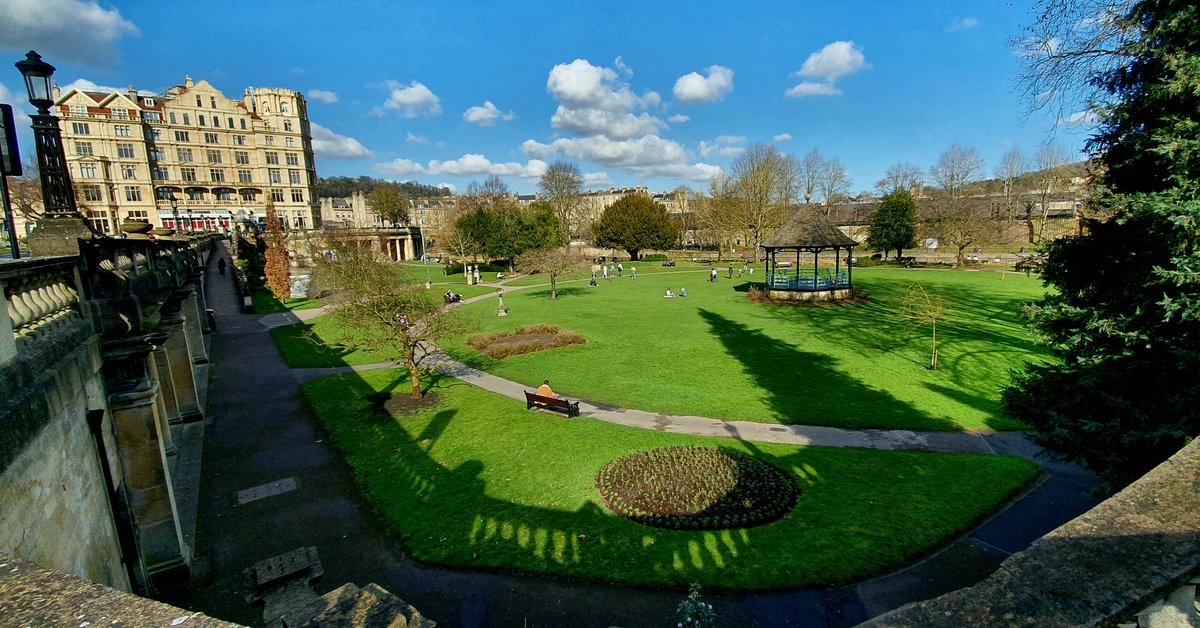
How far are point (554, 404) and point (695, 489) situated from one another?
5.46 m

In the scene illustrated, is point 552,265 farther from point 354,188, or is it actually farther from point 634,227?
point 354,188

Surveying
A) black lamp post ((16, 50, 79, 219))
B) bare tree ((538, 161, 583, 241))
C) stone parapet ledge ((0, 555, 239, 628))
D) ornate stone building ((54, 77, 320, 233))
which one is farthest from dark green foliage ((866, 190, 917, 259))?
ornate stone building ((54, 77, 320, 233))

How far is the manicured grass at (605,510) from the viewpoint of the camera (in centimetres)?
785

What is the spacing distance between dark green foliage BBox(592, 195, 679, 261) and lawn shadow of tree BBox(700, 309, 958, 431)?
51543mm

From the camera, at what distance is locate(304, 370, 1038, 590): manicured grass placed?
7.85 meters

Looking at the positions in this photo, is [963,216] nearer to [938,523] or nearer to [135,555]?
[938,523]

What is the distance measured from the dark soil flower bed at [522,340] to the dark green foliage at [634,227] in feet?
159

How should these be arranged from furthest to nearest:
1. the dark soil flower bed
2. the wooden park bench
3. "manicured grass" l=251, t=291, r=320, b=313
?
"manicured grass" l=251, t=291, r=320, b=313, the dark soil flower bed, the wooden park bench

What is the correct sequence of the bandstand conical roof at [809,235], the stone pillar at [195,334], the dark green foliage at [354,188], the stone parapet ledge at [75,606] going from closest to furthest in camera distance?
1. the stone parapet ledge at [75,606]
2. the stone pillar at [195,334]
3. the bandstand conical roof at [809,235]
4. the dark green foliage at [354,188]

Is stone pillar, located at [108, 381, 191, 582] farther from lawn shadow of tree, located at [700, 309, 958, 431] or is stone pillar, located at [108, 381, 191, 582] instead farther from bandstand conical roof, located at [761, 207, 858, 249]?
bandstand conical roof, located at [761, 207, 858, 249]

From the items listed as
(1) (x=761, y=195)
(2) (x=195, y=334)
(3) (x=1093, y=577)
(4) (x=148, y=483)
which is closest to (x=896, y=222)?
(1) (x=761, y=195)

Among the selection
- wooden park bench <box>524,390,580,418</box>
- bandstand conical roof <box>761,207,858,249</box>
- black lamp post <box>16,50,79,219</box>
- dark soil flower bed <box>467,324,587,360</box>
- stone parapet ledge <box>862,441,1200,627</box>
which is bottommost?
wooden park bench <box>524,390,580,418</box>

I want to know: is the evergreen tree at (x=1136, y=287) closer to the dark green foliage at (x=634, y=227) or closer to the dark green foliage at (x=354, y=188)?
the dark green foliage at (x=634, y=227)

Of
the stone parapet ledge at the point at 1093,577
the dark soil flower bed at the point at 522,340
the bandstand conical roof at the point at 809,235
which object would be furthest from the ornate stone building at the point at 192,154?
the stone parapet ledge at the point at 1093,577
